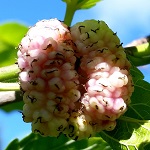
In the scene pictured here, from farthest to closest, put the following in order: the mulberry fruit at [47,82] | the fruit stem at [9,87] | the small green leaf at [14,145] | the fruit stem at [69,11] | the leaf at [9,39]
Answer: the leaf at [9,39] < the small green leaf at [14,145] < the fruit stem at [69,11] < the fruit stem at [9,87] < the mulberry fruit at [47,82]

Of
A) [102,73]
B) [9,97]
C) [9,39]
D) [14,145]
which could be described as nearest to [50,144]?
[14,145]

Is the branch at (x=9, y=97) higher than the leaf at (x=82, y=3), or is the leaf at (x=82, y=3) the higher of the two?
the leaf at (x=82, y=3)

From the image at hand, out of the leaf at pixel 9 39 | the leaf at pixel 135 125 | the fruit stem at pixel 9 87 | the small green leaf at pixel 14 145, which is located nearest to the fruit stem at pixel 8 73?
the fruit stem at pixel 9 87

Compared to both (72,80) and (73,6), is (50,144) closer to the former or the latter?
(73,6)

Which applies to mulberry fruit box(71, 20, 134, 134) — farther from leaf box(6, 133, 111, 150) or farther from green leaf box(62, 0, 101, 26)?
leaf box(6, 133, 111, 150)

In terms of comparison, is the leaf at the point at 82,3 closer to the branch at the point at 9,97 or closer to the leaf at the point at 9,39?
the branch at the point at 9,97

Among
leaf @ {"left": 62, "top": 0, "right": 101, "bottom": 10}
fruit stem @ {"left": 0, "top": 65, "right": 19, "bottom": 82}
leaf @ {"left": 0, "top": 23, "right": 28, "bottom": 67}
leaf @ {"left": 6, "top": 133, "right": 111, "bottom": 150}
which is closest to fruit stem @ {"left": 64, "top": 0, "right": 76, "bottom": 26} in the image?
leaf @ {"left": 62, "top": 0, "right": 101, "bottom": 10}

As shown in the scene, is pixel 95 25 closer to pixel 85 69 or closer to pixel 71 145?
pixel 85 69

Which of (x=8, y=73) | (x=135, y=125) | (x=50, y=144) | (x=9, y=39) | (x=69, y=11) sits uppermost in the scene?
(x=9, y=39)
